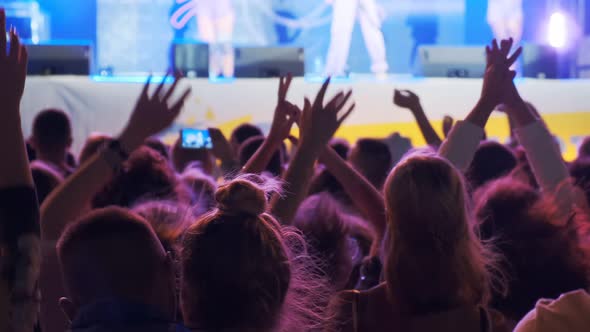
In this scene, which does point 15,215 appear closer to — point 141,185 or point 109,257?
point 109,257

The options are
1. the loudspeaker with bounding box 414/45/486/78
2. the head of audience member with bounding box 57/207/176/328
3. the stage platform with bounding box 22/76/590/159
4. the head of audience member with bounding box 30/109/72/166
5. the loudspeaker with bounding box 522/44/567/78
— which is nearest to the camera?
the head of audience member with bounding box 57/207/176/328

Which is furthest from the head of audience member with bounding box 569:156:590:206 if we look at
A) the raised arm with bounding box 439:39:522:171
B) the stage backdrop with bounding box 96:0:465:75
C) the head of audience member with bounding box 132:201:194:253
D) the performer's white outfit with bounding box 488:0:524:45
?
the performer's white outfit with bounding box 488:0:524:45

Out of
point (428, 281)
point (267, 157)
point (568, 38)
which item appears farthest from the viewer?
point (568, 38)

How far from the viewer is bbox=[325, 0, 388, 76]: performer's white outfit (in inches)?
338

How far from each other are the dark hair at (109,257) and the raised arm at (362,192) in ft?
3.14

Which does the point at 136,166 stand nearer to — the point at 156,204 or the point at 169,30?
the point at 156,204

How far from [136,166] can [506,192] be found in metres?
1.16

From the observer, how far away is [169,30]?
9.10m

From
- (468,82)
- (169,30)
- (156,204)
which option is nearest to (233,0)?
(169,30)

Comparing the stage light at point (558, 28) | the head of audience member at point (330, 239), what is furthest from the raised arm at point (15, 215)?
the stage light at point (558, 28)

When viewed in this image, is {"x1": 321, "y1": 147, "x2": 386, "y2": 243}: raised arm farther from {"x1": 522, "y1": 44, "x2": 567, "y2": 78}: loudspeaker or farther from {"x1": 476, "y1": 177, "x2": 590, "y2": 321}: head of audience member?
{"x1": 522, "y1": 44, "x2": 567, "y2": 78}: loudspeaker

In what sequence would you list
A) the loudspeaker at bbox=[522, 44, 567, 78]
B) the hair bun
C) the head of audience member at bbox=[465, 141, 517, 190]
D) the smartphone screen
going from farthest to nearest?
1. the loudspeaker at bbox=[522, 44, 567, 78]
2. the smartphone screen
3. the head of audience member at bbox=[465, 141, 517, 190]
4. the hair bun

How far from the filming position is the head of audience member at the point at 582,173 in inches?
99.3

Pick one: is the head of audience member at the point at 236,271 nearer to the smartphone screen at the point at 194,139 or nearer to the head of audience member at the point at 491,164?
the head of audience member at the point at 491,164
